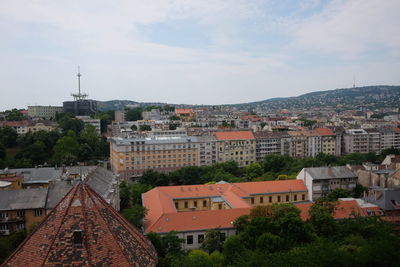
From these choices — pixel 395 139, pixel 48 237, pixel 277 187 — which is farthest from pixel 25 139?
pixel 395 139

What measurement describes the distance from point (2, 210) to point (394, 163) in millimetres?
60736

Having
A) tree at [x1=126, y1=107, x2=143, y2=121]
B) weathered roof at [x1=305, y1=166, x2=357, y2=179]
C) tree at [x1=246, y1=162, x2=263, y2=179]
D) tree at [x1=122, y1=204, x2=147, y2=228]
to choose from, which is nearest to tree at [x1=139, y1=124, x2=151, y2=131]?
tree at [x1=126, y1=107, x2=143, y2=121]

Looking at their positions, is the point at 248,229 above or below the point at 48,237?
below

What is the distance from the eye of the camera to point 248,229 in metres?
33.6

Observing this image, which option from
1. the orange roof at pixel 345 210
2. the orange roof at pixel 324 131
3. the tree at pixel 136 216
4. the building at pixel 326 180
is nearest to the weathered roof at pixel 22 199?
the tree at pixel 136 216

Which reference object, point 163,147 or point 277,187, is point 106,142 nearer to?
point 163,147

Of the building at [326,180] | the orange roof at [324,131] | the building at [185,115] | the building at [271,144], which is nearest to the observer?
the building at [326,180]

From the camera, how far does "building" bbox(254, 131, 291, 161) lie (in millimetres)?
100812

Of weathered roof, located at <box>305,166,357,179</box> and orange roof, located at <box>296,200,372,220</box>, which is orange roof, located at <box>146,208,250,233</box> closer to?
orange roof, located at <box>296,200,372,220</box>

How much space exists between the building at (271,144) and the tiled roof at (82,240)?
85025 mm

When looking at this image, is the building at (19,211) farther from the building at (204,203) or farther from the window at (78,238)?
the window at (78,238)

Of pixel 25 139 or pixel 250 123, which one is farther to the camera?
pixel 250 123

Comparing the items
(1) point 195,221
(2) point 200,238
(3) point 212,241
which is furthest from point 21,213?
(3) point 212,241

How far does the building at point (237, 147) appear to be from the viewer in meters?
95.2
